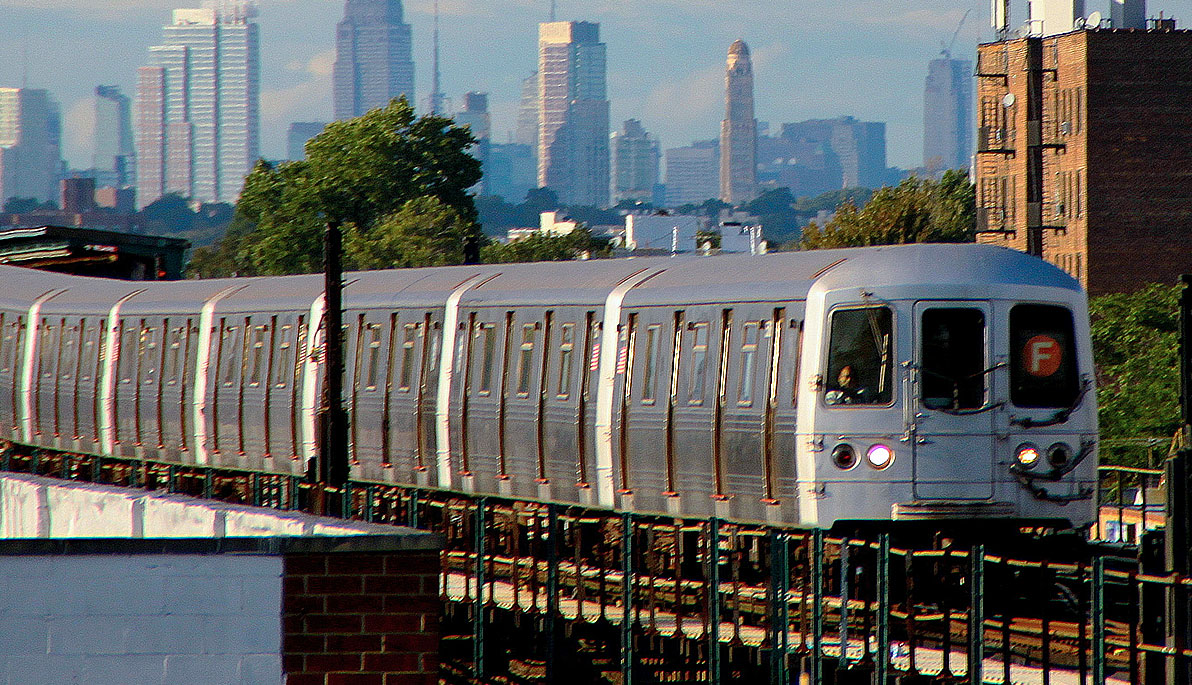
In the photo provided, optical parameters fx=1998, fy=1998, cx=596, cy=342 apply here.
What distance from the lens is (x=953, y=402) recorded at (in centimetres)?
1578

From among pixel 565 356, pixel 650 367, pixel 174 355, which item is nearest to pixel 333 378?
pixel 565 356

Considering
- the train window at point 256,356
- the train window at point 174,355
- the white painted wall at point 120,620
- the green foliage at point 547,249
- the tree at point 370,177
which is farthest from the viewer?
the tree at point 370,177

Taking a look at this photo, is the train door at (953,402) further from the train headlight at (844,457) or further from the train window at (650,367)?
the train window at (650,367)

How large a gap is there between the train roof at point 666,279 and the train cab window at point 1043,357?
0.27 m

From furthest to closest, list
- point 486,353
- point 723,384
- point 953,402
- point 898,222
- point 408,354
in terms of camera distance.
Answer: point 898,222 → point 408,354 → point 486,353 → point 723,384 → point 953,402

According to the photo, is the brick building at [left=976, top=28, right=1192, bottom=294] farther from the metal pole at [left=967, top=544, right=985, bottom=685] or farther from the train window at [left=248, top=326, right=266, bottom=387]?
the metal pole at [left=967, top=544, right=985, bottom=685]

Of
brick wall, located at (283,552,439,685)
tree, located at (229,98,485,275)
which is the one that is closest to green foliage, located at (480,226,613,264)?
tree, located at (229,98,485,275)

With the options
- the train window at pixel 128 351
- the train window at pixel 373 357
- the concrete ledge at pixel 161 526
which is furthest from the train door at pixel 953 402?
the train window at pixel 128 351

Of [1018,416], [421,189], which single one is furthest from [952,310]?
[421,189]

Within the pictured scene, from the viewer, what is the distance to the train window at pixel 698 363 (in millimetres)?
17391

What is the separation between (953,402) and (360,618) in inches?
311

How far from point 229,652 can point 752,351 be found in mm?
8653

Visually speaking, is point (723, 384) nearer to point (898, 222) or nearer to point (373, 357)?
point (373, 357)

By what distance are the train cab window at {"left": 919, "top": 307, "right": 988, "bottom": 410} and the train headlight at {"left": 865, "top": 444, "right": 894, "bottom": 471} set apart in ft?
1.65
